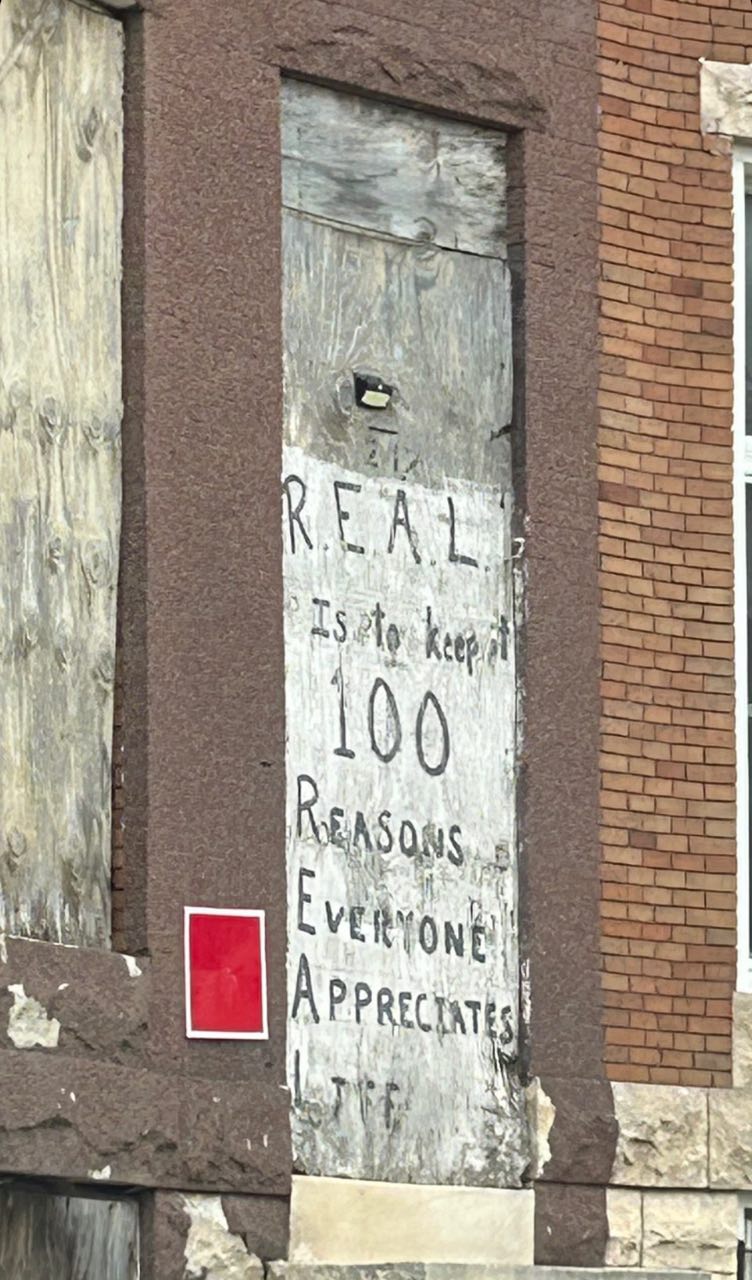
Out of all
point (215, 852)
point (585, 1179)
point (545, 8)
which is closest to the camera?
point (215, 852)

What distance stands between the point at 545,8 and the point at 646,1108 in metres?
4.06

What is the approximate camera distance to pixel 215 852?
1109 centimetres

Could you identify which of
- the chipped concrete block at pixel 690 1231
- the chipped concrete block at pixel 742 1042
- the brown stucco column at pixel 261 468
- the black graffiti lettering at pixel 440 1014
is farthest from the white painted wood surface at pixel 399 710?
the chipped concrete block at pixel 742 1042

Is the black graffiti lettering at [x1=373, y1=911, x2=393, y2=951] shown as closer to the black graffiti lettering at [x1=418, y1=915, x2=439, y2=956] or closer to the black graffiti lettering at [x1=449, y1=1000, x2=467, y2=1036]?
the black graffiti lettering at [x1=418, y1=915, x2=439, y2=956]

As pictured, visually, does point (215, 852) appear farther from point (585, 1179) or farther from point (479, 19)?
point (479, 19)

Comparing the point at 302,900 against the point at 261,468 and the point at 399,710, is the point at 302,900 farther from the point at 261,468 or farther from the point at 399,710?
the point at 261,468

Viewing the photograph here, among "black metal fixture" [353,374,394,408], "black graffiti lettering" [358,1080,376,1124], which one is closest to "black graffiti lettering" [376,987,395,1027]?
"black graffiti lettering" [358,1080,376,1124]

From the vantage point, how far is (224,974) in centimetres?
1102

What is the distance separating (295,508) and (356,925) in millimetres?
1445

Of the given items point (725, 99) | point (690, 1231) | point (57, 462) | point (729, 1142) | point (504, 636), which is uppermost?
point (725, 99)

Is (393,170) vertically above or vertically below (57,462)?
above

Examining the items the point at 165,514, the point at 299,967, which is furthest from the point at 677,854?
→ the point at 165,514

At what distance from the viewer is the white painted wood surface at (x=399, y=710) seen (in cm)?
1152

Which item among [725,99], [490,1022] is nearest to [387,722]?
[490,1022]
